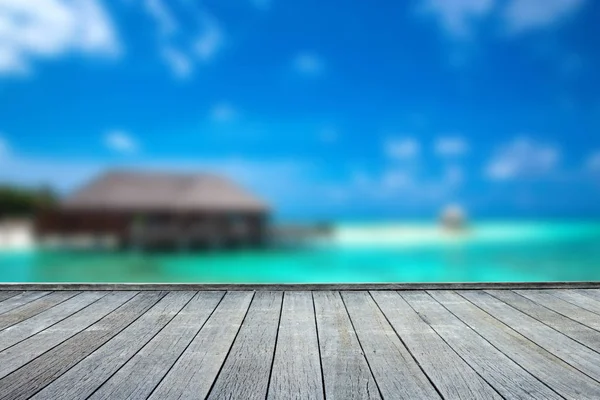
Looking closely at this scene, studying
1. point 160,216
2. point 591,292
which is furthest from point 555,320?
point 160,216

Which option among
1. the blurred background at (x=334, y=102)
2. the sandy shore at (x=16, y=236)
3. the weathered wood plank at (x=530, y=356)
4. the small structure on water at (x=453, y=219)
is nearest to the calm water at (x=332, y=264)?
the sandy shore at (x=16, y=236)

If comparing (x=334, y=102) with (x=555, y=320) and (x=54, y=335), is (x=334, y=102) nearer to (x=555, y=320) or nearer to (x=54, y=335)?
(x=555, y=320)

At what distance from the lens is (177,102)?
155 ft

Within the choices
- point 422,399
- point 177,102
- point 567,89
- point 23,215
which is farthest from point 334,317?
point 567,89

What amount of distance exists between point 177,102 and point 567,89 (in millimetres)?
36298

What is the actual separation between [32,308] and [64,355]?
71 centimetres

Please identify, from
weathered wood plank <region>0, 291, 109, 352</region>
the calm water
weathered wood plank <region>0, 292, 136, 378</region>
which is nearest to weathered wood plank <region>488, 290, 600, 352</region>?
weathered wood plank <region>0, 292, 136, 378</region>

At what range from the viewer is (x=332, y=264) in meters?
18.5

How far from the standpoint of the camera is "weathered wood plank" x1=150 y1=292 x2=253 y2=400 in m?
1.14

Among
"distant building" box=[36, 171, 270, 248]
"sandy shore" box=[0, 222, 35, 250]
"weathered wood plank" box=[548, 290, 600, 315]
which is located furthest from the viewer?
"sandy shore" box=[0, 222, 35, 250]

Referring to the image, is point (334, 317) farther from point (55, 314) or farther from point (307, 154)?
point (307, 154)

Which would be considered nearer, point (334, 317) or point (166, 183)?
point (334, 317)

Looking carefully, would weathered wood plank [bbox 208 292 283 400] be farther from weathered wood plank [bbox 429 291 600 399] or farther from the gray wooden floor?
weathered wood plank [bbox 429 291 600 399]

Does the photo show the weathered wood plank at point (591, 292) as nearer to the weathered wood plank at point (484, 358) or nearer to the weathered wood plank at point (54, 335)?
the weathered wood plank at point (484, 358)
